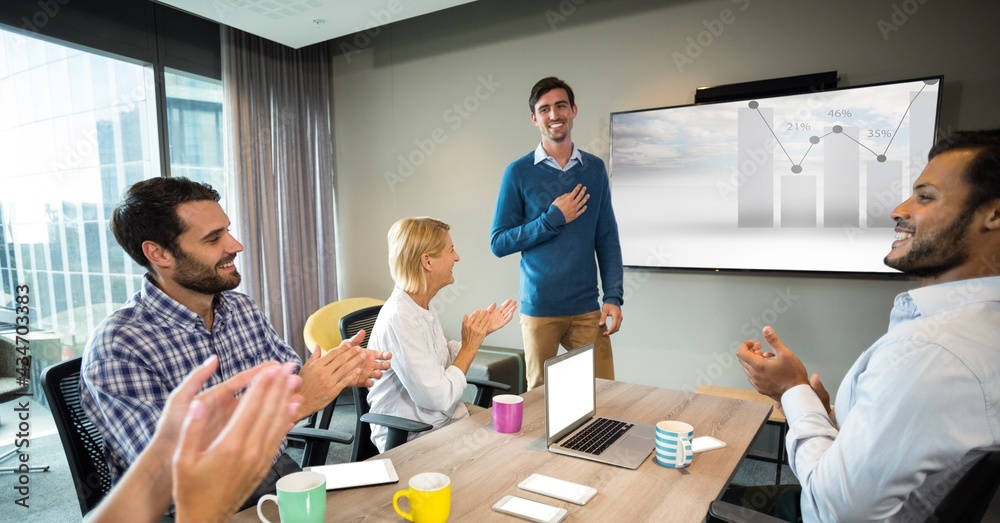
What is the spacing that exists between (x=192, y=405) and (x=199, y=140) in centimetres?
384

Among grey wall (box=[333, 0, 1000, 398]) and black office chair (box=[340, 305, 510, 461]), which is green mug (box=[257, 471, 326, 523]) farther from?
grey wall (box=[333, 0, 1000, 398])

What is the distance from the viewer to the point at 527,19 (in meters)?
3.84

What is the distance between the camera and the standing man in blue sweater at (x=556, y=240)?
101 inches

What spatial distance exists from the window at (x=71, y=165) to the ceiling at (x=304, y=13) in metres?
0.65

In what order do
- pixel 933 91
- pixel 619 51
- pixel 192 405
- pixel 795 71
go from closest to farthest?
pixel 192 405, pixel 933 91, pixel 795 71, pixel 619 51

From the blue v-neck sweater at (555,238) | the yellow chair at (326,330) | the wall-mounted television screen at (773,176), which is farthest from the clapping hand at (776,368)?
the yellow chair at (326,330)

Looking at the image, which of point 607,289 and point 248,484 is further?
point 607,289

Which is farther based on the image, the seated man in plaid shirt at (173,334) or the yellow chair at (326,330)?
the yellow chair at (326,330)

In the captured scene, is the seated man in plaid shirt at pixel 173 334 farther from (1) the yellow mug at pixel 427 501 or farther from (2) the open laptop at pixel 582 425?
(2) the open laptop at pixel 582 425

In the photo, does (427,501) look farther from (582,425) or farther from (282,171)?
(282,171)

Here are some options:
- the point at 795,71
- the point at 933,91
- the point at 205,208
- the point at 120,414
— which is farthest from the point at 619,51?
the point at 120,414

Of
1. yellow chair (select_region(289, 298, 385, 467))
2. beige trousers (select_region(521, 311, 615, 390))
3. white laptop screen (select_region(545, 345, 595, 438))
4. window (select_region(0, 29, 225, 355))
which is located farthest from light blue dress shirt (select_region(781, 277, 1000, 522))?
window (select_region(0, 29, 225, 355))

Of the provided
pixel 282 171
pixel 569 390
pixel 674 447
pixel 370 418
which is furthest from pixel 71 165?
pixel 674 447

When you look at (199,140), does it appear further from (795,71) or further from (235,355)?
(795,71)
